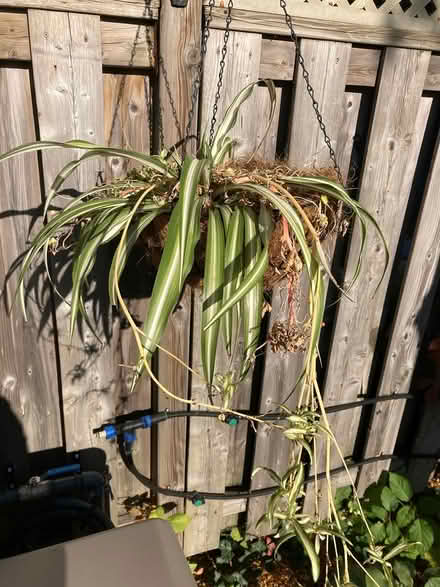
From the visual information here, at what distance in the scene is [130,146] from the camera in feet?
4.80

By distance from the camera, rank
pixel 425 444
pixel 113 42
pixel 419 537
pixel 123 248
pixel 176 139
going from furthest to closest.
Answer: pixel 425 444 → pixel 419 537 → pixel 176 139 → pixel 113 42 → pixel 123 248

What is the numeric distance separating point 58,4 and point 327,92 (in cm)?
79

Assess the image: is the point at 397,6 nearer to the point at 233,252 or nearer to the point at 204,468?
the point at 233,252

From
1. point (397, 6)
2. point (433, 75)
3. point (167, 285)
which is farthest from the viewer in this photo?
point (433, 75)

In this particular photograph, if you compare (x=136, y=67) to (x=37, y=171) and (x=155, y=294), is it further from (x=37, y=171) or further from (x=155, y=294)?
(x=155, y=294)

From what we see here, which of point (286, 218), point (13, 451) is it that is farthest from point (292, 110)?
point (13, 451)

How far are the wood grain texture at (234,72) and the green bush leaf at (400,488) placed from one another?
1626mm

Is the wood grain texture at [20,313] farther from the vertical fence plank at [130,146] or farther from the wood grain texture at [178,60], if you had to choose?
the wood grain texture at [178,60]

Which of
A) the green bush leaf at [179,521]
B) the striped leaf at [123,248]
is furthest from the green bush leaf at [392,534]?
the striped leaf at [123,248]

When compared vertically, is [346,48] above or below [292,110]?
above

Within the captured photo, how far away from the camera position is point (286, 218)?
37.5 inches

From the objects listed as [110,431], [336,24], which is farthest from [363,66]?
[110,431]

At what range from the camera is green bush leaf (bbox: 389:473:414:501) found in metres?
2.13

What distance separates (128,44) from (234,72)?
11.7 inches
